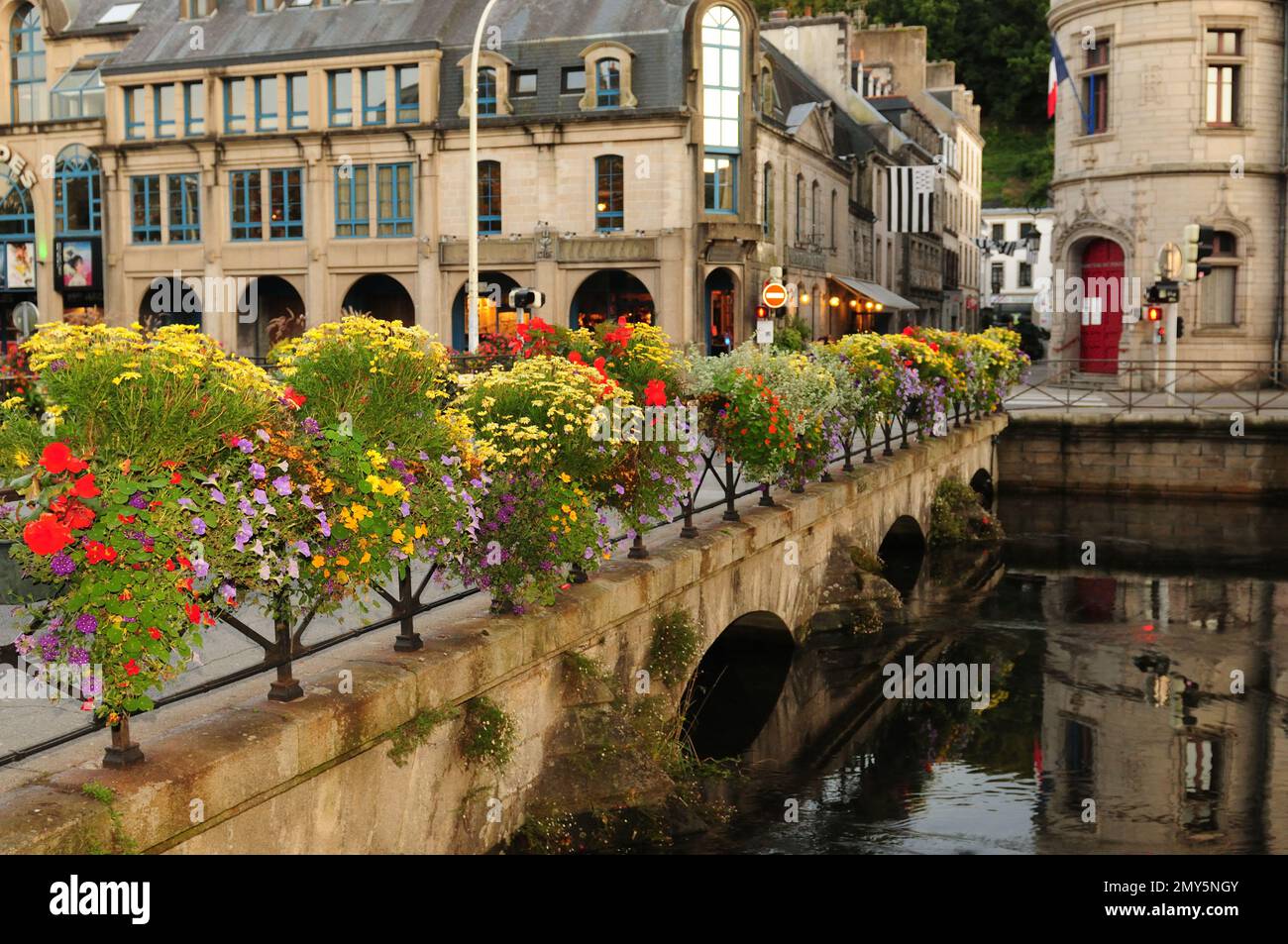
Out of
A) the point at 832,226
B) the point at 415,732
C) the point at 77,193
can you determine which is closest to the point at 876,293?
the point at 832,226

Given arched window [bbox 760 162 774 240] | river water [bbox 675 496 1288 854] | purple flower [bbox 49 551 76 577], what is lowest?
river water [bbox 675 496 1288 854]

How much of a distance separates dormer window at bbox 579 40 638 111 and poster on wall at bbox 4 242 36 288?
62.7 ft

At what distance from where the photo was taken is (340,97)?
125 feet

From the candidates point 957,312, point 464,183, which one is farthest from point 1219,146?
point 957,312

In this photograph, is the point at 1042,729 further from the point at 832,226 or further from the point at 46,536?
the point at 832,226

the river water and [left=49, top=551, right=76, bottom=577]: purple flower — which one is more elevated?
[left=49, top=551, right=76, bottom=577]: purple flower

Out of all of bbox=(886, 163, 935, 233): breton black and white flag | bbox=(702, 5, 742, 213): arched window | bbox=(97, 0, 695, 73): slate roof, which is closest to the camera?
bbox=(702, 5, 742, 213): arched window

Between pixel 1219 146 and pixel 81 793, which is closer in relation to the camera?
pixel 81 793

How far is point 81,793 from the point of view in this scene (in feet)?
16.6

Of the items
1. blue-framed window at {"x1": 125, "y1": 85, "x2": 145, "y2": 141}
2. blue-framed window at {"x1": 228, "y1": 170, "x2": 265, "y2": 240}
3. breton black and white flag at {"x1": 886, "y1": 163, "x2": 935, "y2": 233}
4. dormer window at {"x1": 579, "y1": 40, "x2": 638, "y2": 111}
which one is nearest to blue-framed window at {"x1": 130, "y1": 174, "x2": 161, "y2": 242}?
blue-framed window at {"x1": 125, "y1": 85, "x2": 145, "y2": 141}

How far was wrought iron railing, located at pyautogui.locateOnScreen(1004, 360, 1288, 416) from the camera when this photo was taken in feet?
96.0

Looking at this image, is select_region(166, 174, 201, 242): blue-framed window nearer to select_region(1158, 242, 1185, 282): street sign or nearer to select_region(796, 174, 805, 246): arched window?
select_region(796, 174, 805, 246): arched window

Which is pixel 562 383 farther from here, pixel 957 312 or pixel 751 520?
pixel 957 312
